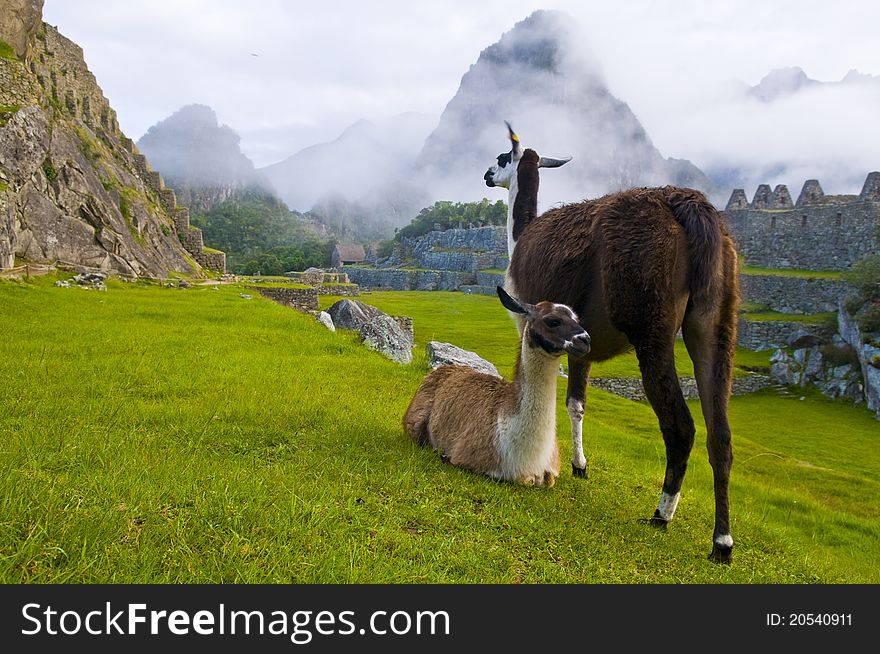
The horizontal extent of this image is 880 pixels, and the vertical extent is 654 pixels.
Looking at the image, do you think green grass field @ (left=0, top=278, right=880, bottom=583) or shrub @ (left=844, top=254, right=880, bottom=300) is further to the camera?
shrub @ (left=844, top=254, right=880, bottom=300)

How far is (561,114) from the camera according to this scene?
18688 centimetres

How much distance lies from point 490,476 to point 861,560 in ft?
16.0

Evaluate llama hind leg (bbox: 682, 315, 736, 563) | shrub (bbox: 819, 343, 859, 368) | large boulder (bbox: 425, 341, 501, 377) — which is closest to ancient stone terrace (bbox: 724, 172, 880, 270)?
shrub (bbox: 819, 343, 859, 368)

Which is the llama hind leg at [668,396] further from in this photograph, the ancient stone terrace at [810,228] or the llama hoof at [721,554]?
the ancient stone terrace at [810,228]

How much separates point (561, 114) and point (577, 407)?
200m

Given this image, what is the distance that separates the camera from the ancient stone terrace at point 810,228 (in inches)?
→ 1414

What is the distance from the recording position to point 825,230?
126 feet

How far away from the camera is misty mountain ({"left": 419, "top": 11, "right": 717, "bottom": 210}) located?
178250 mm

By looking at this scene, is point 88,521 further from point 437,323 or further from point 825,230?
point 825,230

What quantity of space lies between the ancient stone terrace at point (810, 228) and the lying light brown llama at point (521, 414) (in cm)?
3865

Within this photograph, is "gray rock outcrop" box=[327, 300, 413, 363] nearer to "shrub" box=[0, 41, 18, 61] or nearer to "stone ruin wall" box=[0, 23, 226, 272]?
"stone ruin wall" box=[0, 23, 226, 272]

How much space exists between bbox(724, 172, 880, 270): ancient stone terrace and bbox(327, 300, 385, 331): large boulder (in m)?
30.6

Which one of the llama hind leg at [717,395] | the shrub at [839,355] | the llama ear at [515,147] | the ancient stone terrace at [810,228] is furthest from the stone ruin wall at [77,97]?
the ancient stone terrace at [810,228]

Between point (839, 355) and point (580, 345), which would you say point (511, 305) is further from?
point (839, 355)
